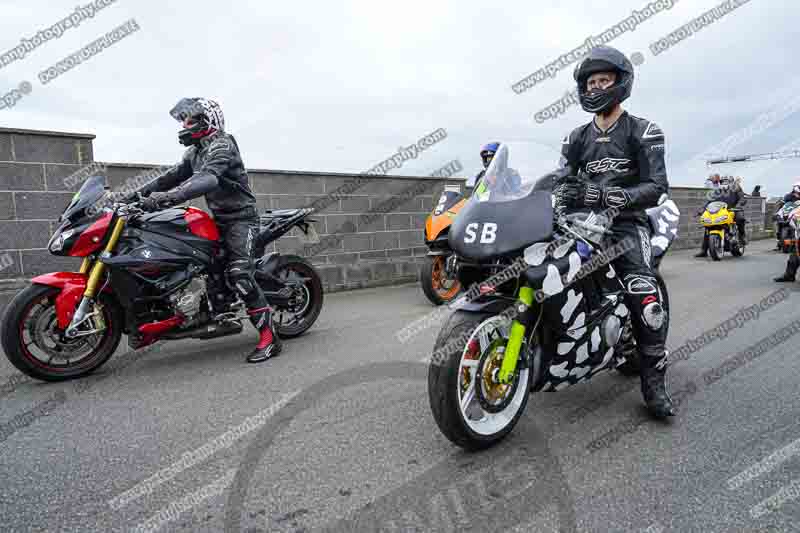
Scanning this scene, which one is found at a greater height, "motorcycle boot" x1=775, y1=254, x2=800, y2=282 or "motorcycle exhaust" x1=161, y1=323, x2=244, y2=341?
"motorcycle exhaust" x1=161, y1=323, x2=244, y2=341

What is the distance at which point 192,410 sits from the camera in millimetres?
3096

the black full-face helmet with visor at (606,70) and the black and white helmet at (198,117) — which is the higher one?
the black and white helmet at (198,117)

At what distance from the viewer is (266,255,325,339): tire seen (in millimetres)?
4893

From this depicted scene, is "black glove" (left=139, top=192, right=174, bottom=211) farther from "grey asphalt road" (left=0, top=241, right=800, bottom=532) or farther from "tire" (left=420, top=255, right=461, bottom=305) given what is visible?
"tire" (left=420, top=255, right=461, bottom=305)

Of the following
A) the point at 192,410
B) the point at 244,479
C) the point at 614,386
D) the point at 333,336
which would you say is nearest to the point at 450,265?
the point at 333,336

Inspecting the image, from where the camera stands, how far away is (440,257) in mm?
6527

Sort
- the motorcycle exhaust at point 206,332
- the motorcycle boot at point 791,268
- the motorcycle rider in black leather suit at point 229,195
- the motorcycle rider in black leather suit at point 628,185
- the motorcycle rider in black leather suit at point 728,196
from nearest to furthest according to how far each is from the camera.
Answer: the motorcycle rider in black leather suit at point 628,185 → the motorcycle exhaust at point 206,332 → the motorcycle rider in black leather suit at point 229,195 → the motorcycle boot at point 791,268 → the motorcycle rider in black leather suit at point 728,196

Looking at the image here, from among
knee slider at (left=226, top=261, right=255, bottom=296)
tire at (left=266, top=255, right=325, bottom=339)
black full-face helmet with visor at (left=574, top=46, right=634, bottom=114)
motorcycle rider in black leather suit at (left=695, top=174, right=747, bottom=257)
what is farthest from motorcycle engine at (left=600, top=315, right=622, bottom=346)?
motorcycle rider in black leather suit at (left=695, top=174, right=747, bottom=257)

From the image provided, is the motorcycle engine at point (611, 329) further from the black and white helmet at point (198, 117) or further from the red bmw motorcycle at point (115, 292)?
the black and white helmet at point (198, 117)

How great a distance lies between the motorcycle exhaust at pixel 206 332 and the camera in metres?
4.00

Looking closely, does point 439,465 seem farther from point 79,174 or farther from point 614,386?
point 79,174

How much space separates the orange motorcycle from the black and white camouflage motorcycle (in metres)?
3.54

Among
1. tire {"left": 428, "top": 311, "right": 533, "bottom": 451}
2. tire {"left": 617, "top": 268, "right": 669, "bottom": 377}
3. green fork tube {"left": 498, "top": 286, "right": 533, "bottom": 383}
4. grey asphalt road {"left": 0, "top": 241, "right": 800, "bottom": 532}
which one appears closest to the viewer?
grey asphalt road {"left": 0, "top": 241, "right": 800, "bottom": 532}

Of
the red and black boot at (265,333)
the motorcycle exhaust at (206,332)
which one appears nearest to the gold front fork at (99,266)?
the motorcycle exhaust at (206,332)
